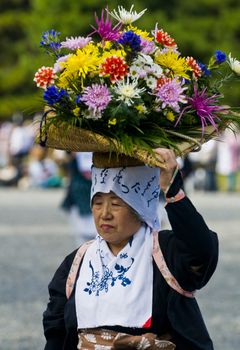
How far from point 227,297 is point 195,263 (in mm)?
6243

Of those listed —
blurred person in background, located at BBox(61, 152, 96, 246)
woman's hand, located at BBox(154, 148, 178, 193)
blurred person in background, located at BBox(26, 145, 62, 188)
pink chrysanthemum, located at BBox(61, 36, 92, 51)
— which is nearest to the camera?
woman's hand, located at BBox(154, 148, 178, 193)

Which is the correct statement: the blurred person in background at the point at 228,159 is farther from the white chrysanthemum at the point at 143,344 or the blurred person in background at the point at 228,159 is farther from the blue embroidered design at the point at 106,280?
the white chrysanthemum at the point at 143,344

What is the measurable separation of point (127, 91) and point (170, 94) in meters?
0.17

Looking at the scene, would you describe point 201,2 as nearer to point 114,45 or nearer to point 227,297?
point 227,297

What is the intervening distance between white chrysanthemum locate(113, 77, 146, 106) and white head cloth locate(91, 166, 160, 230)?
310mm

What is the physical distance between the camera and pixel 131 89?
13.6ft

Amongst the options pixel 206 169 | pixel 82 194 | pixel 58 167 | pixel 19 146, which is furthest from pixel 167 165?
pixel 19 146

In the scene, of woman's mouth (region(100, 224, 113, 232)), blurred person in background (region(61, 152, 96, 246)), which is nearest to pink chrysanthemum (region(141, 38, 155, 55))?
woman's mouth (region(100, 224, 113, 232))

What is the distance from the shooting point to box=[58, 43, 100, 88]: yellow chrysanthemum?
420 centimetres

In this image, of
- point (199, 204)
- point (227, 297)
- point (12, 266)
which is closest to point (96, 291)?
point (227, 297)

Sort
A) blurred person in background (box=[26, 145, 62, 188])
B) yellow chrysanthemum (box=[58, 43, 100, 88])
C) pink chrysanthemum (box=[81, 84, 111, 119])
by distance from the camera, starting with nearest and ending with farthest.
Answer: pink chrysanthemum (box=[81, 84, 111, 119]) < yellow chrysanthemum (box=[58, 43, 100, 88]) < blurred person in background (box=[26, 145, 62, 188])

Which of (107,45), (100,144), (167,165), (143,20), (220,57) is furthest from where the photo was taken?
(143,20)

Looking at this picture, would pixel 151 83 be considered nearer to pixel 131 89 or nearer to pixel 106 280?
pixel 131 89

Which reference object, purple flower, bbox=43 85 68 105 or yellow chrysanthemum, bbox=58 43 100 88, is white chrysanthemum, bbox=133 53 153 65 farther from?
purple flower, bbox=43 85 68 105
